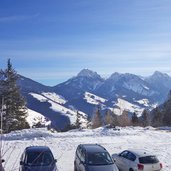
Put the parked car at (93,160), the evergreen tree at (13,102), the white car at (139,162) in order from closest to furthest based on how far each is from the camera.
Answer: the parked car at (93,160) < the white car at (139,162) < the evergreen tree at (13,102)

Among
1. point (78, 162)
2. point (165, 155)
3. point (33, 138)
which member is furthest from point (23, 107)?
point (78, 162)

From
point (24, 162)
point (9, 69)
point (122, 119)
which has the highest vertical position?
point (9, 69)

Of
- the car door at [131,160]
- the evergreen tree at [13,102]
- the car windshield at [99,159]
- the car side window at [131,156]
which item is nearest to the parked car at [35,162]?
the car windshield at [99,159]

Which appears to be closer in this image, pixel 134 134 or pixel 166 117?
pixel 134 134

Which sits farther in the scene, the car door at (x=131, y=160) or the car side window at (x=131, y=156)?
the car side window at (x=131, y=156)

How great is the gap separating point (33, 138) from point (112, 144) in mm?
8797

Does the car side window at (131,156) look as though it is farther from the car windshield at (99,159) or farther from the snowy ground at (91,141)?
the snowy ground at (91,141)

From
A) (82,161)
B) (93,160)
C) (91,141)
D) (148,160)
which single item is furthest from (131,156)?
(91,141)

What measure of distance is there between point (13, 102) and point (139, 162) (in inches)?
1670

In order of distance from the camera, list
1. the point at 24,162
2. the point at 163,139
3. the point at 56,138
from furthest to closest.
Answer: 1. the point at 163,139
2. the point at 56,138
3. the point at 24,162

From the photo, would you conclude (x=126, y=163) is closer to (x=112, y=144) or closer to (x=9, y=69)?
(x=112, y=144)

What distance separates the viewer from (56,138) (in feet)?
123

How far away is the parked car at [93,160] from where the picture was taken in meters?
17.8

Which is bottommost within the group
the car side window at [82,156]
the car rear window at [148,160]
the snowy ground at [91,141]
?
the snowy ground at [91,141]
